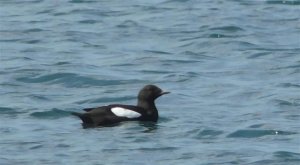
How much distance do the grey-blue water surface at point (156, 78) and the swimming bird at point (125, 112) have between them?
5.0 inches

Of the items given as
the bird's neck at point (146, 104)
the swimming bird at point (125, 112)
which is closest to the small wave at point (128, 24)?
the swimming bird at point (125, 112)

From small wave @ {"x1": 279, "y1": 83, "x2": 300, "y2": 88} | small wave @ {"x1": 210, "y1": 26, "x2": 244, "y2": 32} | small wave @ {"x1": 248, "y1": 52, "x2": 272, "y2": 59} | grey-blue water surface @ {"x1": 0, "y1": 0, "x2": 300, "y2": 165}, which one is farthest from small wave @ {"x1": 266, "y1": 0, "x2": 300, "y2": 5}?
small wave @ {"x1": 279, "y1": 83, "x2": 300, "y2": 88}

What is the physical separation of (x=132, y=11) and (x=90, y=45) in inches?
149

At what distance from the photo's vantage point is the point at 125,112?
18797 millimetres

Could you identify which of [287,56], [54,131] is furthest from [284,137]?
[287,56]

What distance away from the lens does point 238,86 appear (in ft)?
70.7

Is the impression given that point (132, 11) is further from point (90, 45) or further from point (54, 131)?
point (54, 131)

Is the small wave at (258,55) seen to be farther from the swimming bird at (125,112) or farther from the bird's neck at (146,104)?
the bird's neck at (146,104)

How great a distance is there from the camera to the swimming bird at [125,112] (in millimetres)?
18484

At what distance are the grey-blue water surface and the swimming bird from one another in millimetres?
126

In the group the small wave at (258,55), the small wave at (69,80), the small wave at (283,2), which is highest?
the small wave at (69,80)

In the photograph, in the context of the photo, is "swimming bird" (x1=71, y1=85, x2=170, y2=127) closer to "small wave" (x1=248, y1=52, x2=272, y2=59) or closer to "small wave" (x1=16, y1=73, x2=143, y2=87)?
"small wave" (x1=16, y1=73, x2=143, y2=87)

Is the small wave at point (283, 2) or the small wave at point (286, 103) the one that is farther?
the small wave at point (283, 2)

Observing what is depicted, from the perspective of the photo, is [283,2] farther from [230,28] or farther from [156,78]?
[156,78]
